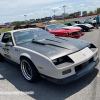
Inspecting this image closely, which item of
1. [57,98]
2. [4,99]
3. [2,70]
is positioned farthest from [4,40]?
[57,98]

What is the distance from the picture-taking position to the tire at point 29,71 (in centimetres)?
294

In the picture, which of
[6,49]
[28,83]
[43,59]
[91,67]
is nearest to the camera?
[43,59]

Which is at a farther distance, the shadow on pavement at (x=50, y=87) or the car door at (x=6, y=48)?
the car door at (x=6, y=48)

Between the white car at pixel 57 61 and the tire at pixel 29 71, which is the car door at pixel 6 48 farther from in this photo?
the tire at pixel 29 71

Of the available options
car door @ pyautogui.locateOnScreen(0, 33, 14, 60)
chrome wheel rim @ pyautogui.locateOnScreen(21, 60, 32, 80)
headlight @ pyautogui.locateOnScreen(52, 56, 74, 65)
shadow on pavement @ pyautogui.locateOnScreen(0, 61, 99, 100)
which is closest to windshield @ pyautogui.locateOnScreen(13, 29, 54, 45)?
car door @ pyautogui.locateOnScreen(0, 33, 14, 60)

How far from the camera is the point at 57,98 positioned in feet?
8.11

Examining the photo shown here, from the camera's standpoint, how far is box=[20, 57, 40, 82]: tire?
294 centimetres

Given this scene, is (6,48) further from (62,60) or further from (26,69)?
(62,60)

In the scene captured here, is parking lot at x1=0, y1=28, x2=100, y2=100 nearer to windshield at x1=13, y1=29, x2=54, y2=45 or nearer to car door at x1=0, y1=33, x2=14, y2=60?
car door at x1=0, y1=33, x2=14, y2=60

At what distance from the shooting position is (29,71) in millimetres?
3293

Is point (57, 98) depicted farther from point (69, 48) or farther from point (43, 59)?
point (69, 48)

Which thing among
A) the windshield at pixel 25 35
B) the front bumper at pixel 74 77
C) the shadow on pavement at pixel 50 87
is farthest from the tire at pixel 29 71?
the windshield at pixel 25 35

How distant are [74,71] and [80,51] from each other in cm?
57

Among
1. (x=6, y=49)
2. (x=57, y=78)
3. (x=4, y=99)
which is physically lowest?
(x=4, y=99)
